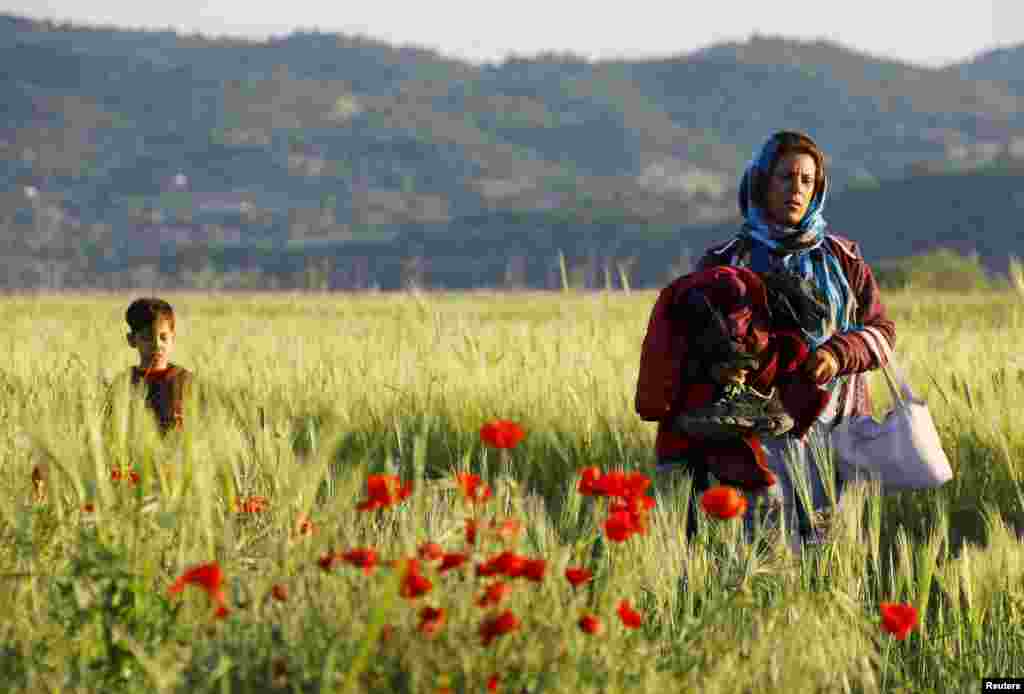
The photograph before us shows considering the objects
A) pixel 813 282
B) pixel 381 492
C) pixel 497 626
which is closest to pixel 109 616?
pixel 381 492

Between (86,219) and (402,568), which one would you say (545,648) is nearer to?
(402,568)

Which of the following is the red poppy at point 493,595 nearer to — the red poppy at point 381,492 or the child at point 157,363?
the red poppy at point 381,492

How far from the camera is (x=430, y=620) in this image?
190 cm

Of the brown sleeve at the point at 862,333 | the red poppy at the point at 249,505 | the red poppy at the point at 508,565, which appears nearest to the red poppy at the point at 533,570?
the red poppy at the point at 508,565

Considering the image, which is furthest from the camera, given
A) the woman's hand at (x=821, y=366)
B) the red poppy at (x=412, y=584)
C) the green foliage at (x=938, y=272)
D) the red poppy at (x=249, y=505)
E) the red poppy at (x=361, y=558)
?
the green foliage at (x=938, y=272)

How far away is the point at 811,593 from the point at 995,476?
150 cm

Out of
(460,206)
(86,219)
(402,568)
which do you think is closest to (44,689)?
(402,568)

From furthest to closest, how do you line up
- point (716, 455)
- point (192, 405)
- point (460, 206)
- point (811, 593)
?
point (460, 206)
point (716, 455)
point (811, 593)
point (192, 405)

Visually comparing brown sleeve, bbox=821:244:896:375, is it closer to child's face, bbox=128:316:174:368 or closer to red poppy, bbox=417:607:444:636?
red poppy, bbox=417:607:444:636

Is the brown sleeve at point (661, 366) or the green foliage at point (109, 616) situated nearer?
the green foliage at point (109, 616)

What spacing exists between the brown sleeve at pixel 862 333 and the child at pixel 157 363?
80.5 inches

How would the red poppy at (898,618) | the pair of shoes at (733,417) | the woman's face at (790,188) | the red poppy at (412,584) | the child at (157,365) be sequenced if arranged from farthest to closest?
1. the child at (157,365)
2. the woman's face at (790,188)
3. the pair of shoes at (733,417)
4. the red poppy at (898,618)
5. the red poppy at (412,584)

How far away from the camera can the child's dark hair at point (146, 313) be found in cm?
450

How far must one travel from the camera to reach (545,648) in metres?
2.06
